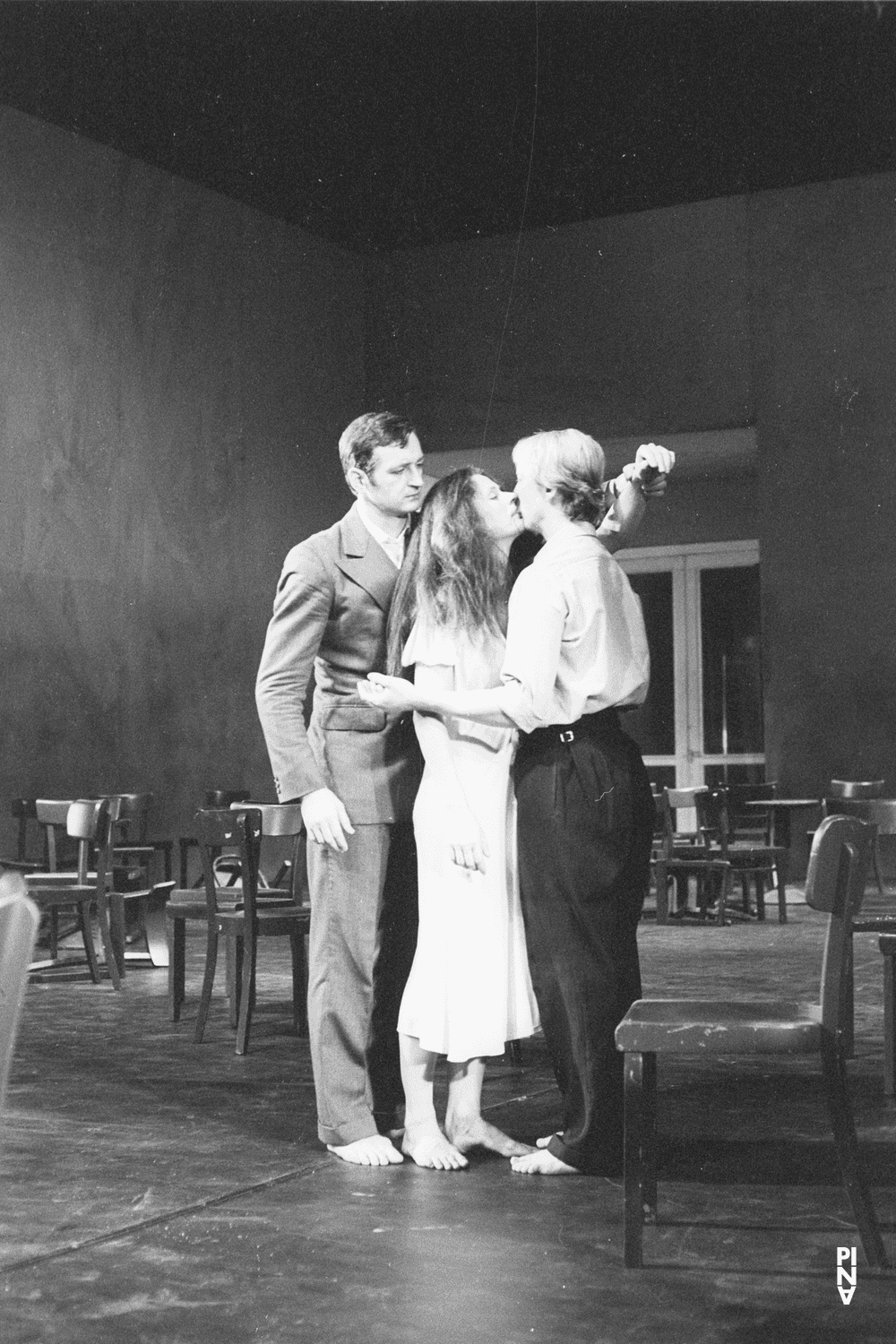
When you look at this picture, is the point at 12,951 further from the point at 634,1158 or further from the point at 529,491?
the point at 529,491

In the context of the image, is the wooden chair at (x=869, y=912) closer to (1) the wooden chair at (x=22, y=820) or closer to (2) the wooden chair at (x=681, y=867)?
(2) the wooden chair at (x=681, y=867)

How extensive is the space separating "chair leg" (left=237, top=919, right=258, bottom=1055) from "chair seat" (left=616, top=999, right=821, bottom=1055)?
2498mm

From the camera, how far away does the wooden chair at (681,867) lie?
9234 millimetres

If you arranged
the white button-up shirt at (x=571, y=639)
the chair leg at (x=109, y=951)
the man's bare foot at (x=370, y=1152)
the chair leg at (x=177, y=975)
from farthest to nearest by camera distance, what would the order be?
1. the chair leg at (x=109, y=951)
2. the chair leg at (x=177, y=975)
3. the man's bare foot at (x=370, y=1152)
4. the white button-up shirt at (x=571, y=639)

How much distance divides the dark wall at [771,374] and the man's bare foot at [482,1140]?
8647 mm

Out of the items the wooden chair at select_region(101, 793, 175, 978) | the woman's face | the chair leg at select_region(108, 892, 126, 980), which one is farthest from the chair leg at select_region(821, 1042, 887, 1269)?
the chair leg at select_region(108, 892, 126, 980)

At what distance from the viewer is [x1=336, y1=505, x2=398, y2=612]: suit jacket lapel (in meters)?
3.40

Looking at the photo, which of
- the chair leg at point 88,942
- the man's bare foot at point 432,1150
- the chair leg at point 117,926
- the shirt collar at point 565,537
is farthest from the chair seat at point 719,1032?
the chair leg at point 117,926

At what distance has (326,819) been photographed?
3201 millimetres

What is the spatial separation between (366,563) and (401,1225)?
4.48ft

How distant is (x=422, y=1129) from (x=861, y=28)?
Answer: 8.56 meters

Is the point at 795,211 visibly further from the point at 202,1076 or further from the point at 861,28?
the point at 202,1076

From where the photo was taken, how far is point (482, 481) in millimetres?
3287

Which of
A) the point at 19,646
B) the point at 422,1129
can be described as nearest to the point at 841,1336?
the point at 422,1129
